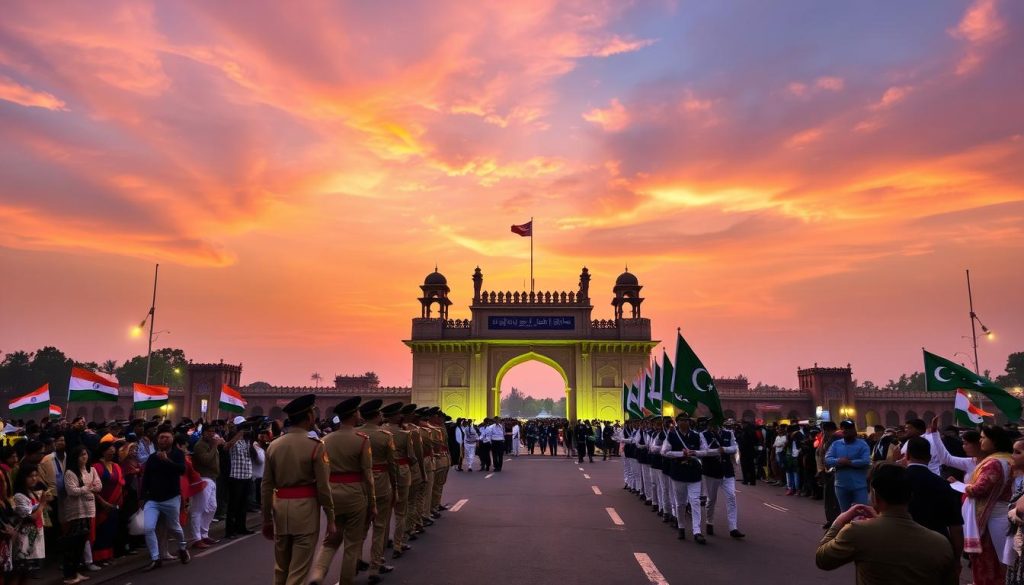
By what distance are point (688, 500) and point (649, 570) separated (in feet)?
10.4

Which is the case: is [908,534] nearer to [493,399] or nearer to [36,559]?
[36,559]

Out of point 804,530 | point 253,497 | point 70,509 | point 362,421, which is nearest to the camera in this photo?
point 70,509

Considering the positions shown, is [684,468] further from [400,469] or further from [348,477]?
[348,477]

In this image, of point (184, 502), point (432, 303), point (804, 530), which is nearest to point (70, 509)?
point (184, 502)

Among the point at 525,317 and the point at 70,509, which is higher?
the point at 525,317

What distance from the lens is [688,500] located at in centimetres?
1102

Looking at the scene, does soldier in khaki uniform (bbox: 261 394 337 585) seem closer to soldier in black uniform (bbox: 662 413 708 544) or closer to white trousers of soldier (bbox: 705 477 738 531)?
Answer: soldier in black uniform (bbox: 662 413 708 544)

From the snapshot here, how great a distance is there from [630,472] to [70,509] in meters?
12.6

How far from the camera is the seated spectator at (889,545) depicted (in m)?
3.47

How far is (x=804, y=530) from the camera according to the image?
11508 millimetres

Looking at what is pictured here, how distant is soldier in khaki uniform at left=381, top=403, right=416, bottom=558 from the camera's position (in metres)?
A: 9.12

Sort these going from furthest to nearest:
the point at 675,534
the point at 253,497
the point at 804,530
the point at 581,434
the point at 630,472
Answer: the point at 581,434 → the point at 630,472 → the point at 253,497 → the point at 804,530 → the point at 675,534

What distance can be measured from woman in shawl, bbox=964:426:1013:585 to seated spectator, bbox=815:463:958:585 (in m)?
3.36

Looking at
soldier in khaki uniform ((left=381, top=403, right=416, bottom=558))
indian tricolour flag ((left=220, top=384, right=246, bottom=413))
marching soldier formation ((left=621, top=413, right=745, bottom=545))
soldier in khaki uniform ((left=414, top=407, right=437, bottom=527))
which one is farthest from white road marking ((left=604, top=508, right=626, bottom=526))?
indian tricolour flag ((left=220, top=384, right=246, bottom=413))
